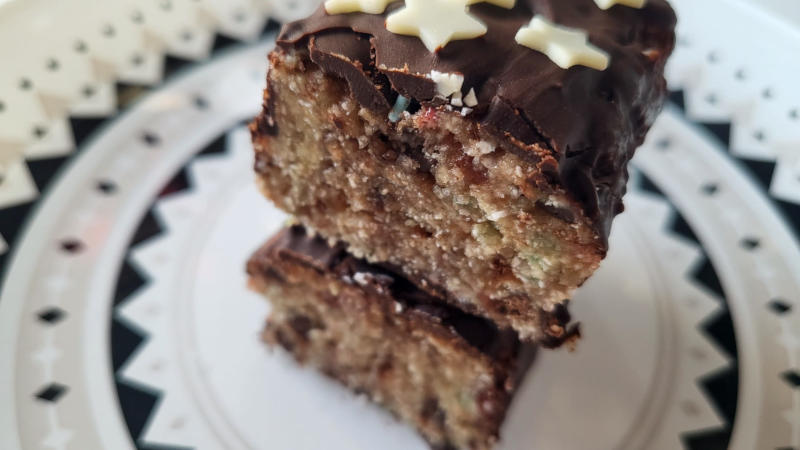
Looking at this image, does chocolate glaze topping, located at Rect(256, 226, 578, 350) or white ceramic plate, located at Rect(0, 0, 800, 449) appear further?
white ceramic plate, located at Rect(0, 0, 800, 449)

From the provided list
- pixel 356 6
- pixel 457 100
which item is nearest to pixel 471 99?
A: pixel 457 100

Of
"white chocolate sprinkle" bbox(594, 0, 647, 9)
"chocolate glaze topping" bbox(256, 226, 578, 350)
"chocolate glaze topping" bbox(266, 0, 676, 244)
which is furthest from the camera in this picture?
"chocolate glaze topping" bbox(256, 226, 578, 350)

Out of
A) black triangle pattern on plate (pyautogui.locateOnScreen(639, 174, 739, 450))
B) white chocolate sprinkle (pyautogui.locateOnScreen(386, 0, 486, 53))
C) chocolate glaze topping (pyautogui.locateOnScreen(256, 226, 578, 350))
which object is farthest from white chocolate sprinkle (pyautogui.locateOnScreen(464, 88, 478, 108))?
black triangle pattern on plate (pyautogui.locateOnScreen(639, 174, 739, 450))

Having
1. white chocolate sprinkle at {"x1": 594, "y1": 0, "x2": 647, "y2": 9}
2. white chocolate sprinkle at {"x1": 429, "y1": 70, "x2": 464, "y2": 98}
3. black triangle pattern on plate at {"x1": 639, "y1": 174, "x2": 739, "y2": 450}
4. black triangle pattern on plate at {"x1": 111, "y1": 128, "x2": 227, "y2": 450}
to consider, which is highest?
white chocolate sprinkle at {"x1": 594, "y1": 0, "x2": 647, "y2": 9}

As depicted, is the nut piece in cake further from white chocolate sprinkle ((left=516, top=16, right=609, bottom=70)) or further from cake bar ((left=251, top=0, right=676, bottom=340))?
white chocolate sprinkle ((left=516, top=16, right=609, bottom=70))

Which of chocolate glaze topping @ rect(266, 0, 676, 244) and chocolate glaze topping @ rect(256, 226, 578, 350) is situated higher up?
chocolate glaze topping @ rect(266, 0, 676, 244)

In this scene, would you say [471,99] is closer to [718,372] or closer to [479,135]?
[479,135]

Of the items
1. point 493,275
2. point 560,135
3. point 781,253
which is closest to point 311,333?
point 493,275
